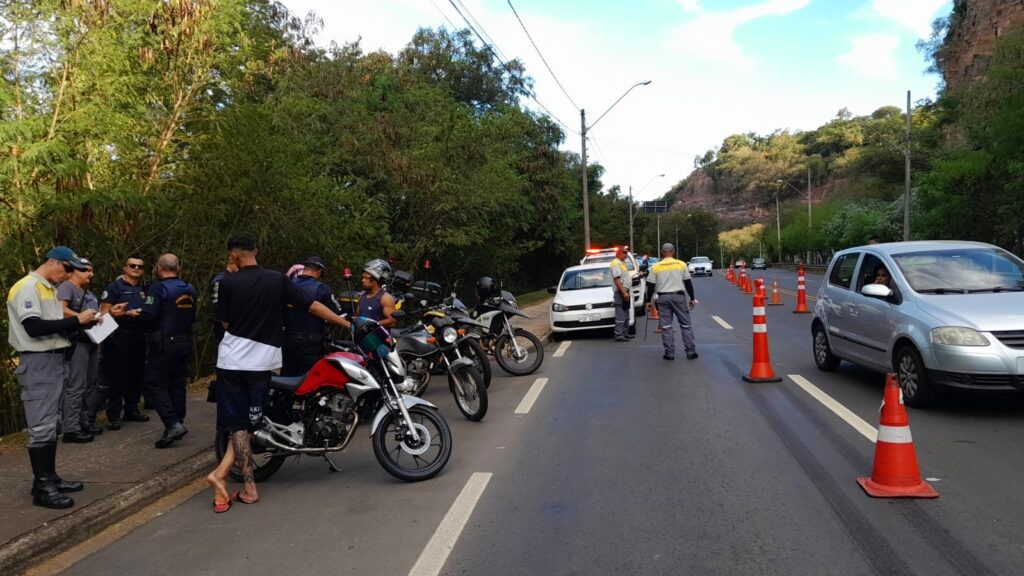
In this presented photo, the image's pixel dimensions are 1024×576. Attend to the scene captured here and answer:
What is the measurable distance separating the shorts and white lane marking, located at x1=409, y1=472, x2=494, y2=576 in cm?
163

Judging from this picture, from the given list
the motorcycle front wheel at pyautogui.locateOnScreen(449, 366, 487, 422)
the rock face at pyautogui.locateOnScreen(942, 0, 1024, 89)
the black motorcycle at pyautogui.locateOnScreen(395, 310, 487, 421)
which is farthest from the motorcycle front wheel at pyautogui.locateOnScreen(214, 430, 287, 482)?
the rock face at pyautogui.locateOnScreen(942, 0, 1024, 89)

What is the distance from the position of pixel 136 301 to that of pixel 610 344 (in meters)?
9.13

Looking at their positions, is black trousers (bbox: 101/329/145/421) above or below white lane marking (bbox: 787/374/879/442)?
above

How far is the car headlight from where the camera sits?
22.0ft

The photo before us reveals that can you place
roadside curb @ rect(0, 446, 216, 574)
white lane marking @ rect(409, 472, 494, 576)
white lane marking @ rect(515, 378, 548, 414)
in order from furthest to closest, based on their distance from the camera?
white lane marking @ rect(515, 378, 548, 414) → roadside curb @ rect(0, 446, 216, 574) → white lane marking @ rect(409, 472, 494, 576)

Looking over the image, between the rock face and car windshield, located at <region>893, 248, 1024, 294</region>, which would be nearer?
car windshield, located at <region>893, 248, 1024, 294</region>

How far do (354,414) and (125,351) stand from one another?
3.09 meters

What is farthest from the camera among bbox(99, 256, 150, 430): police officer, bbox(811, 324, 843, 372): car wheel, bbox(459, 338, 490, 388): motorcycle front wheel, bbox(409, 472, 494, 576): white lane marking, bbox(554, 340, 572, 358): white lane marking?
bbox(554, 340, 572, 358): white lane marking

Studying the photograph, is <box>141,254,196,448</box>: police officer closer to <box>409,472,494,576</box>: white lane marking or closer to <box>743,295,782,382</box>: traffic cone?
<box>409,472,494,576</box>: white lane marking

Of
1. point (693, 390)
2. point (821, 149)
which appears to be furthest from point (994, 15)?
point (821, 149)

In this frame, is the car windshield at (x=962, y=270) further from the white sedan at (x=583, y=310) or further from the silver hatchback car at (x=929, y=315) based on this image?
the white sedan at (x=583, y=310)

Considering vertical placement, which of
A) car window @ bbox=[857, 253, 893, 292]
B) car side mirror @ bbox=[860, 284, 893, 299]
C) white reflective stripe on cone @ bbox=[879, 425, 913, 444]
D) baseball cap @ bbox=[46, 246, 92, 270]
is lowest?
white reflective stripe on cone @ bbox=[879, 425, 913, 444]

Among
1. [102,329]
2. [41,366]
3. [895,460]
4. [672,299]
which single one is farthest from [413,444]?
[672,299]

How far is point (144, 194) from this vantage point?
8344mm
